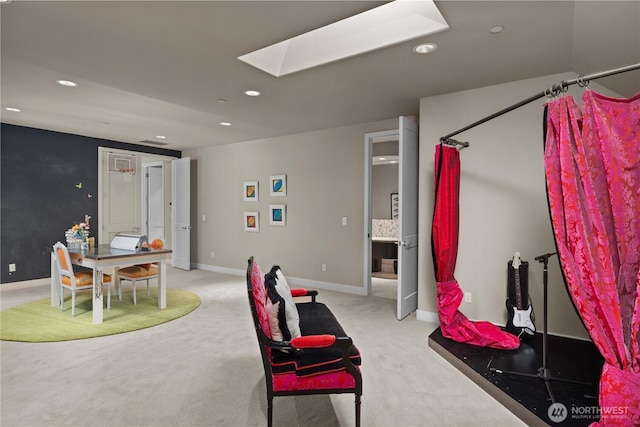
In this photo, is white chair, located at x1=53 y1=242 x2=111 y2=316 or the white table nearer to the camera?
the white table

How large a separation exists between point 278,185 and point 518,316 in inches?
165

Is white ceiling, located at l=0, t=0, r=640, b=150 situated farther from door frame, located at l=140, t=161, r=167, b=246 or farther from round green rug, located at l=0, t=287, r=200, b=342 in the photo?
door frame, located at l=140, t=161, r=167, b=246

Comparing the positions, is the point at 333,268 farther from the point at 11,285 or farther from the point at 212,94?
the point at 11,285

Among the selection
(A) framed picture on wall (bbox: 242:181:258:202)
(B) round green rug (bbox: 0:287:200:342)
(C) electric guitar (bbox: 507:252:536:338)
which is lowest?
(B) round green rug (bbox: 0:287:200:342)

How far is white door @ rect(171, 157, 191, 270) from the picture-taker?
7105mm

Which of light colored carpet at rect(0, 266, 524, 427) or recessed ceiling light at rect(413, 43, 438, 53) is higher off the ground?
recessed ceiling light at rect(413, 43, 438, 53)

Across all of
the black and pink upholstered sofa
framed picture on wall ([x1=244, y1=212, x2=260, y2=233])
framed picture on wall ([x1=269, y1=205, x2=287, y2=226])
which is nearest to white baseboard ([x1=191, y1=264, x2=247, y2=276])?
framed picture on wall ([x1=244, y1=212, x2=260, y2=233])

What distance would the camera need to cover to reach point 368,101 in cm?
414

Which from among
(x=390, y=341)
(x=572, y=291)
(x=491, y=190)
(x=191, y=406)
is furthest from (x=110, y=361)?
(x=491, y=190)

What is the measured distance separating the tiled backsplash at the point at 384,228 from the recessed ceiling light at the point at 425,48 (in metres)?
4.77

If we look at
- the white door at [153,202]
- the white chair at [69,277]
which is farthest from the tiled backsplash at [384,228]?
the white door at [153,202]

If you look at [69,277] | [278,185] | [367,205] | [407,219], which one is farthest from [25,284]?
[407,219]

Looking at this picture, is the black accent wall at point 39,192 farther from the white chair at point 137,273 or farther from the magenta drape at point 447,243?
the magenta drape at point 447,243

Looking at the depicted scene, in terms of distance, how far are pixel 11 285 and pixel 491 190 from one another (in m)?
6.77
